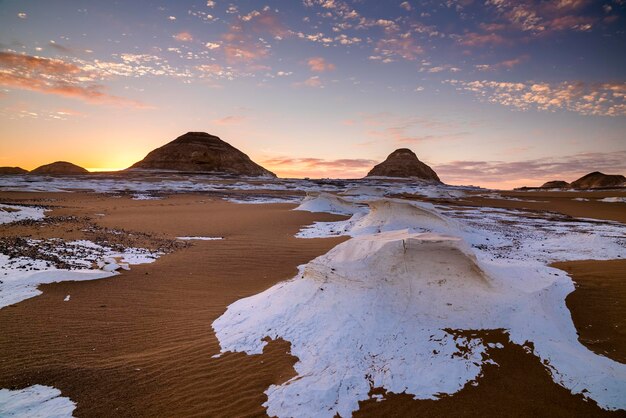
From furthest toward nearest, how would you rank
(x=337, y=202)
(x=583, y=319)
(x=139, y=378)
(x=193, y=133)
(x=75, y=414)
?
(x=193, y=133) → (x=337, y=202) → (x=583, y=319) → (x=139, y=378) → (x=75, y=414)

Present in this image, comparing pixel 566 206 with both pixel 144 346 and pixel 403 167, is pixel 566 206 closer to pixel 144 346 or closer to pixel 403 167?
pixel 144 346

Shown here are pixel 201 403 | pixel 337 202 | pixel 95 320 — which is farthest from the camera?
pixel 337 202

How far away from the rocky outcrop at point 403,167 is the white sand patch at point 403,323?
150590mm

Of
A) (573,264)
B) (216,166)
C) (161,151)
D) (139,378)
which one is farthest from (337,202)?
(161,151)

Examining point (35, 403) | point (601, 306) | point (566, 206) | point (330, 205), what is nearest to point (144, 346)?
point (35, 403)

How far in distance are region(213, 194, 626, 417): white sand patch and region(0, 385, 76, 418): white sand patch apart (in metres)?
2.46

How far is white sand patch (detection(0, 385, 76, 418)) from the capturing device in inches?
174

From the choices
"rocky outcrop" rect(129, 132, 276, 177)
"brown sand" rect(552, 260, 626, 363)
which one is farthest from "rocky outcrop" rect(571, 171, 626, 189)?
"brown sand" rect(552, 260, 626, 363)

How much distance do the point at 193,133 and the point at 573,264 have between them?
528ft

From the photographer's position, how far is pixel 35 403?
4648 millimetres

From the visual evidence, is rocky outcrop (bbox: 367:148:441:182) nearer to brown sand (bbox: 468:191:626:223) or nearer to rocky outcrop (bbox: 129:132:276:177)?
rocky outcrop (bbox: 129:132:276:177)

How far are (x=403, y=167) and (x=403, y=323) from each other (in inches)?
6235

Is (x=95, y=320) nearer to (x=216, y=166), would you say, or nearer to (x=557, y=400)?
(x=557, y=400)

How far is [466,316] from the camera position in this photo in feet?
20.7
